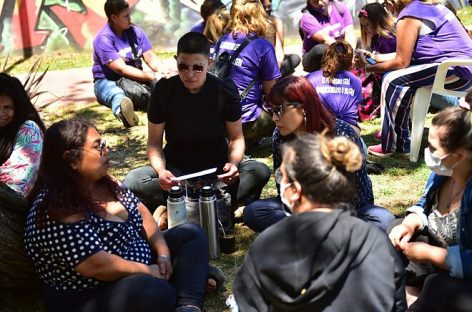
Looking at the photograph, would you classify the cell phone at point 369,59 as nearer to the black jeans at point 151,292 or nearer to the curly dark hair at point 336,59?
the curly dark hair at point 336,59

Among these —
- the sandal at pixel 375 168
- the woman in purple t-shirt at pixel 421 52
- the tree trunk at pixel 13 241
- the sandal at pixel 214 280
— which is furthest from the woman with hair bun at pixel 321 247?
the woman in purple t-shirt at pixel 421 52

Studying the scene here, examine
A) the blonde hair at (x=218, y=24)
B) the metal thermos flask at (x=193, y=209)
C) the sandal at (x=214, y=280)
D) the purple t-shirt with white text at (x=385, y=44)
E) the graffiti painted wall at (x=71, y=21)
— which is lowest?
the graffiti painted wall at (x=71, y=21)

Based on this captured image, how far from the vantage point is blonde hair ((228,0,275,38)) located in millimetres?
5539

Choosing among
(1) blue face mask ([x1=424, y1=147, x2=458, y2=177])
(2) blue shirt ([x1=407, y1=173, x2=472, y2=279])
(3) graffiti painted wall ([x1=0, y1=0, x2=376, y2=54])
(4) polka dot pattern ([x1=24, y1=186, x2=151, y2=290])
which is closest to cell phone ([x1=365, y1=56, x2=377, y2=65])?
(1) blue face mask ([x1=424, y1=147, x2=458, y2=177])

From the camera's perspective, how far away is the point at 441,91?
17.9 ft

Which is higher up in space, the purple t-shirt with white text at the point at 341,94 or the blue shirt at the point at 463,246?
the blue shirt at the point at 463,246

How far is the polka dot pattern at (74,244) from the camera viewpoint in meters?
2.95

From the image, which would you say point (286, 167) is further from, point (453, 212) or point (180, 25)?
point (180, 25)

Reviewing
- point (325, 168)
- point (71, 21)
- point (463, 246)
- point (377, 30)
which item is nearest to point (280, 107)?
point (463, 246)

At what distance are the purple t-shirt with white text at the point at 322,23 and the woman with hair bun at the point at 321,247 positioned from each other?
17.2 feet

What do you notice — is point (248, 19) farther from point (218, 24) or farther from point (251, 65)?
point (218, 24)

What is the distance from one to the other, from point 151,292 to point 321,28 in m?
4.96

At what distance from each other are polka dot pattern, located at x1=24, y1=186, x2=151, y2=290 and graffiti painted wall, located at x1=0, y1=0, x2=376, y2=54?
26.1ft

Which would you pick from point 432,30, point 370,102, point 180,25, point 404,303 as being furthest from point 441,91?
point 180,25
